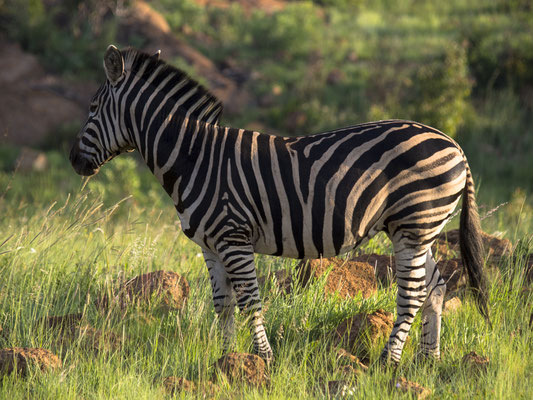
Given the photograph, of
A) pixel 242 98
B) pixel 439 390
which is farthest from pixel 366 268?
pixel 242 98

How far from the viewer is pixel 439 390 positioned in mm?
4422

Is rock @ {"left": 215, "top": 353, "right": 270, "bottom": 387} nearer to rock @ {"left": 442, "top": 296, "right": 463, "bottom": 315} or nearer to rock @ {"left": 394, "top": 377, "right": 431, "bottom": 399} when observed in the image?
rock @ {"left": 394, "top": 377, "right": 431, "bottom": 399}

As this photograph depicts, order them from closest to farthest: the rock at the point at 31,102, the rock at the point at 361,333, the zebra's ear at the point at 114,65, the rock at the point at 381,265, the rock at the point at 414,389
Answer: the rock at the point at 414,389 → the zebra's ear at the point at 114,65 → the rock at the point at 361,333 → the rock at the point at 381,265 → the rock at the point at 31,102

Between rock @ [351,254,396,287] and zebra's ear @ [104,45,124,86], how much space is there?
2.75 m

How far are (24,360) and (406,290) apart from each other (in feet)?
8.76

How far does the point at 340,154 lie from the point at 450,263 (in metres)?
2.11

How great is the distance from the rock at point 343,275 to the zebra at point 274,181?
0.89 metres

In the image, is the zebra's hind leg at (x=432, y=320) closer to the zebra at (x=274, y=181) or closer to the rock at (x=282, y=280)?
the zebra at (x=274, y=181)

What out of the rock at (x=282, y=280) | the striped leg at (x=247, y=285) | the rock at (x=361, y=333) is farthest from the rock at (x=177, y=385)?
the rock at (x=282, y=280)

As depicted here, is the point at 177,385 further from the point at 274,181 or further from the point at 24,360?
the point at 274,181

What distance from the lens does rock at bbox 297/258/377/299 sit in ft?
19.1

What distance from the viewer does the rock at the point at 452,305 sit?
565cm

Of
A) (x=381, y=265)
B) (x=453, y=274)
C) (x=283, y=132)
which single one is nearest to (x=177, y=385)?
(x=381, y=265)

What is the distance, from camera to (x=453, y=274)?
6.09 meters
